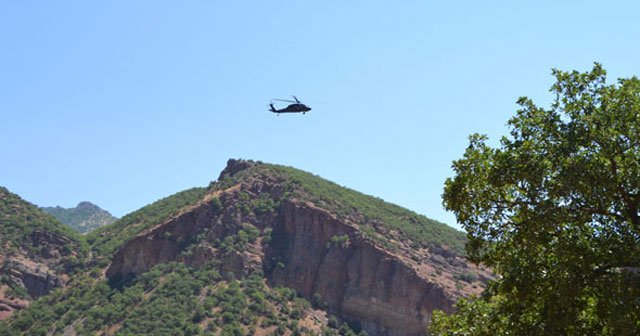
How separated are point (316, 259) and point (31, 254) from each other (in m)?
42.6

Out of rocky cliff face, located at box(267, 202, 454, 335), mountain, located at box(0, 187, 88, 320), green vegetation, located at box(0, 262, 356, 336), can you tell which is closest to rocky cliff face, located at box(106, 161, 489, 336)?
rocky cliff face, located at box(267, 202, 454, 335)

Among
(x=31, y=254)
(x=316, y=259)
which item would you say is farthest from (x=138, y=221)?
(x=316, y=259)

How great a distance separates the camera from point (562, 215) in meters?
18.2

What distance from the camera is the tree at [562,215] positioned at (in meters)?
17.4

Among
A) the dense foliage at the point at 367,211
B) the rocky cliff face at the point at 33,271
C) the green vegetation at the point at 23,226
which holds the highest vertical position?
the dense foliage at the point at 367,211

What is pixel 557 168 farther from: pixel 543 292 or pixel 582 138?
pixel 543 292

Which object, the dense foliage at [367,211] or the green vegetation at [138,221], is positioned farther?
the green vegetation at [138,221]

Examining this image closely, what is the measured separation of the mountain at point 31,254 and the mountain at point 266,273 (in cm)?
314

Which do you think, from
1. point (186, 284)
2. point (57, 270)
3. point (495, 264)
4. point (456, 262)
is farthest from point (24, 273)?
point (495, 264)

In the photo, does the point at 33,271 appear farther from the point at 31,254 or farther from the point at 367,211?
the point at 367,211

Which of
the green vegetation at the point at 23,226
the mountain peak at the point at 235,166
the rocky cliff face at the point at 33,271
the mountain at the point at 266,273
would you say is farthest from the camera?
the mountain peak at the point at 235,166

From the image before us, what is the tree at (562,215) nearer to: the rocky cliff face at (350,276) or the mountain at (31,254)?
the rocky cliff face at (350,276)

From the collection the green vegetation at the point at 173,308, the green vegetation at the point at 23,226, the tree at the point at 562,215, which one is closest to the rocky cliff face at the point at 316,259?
the green vegetation at the point at 173,308

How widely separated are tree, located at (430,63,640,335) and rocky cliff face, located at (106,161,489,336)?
73192 mm
